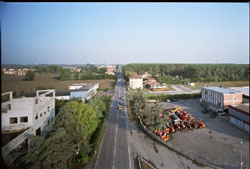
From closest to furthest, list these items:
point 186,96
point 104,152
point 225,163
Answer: point 225,163 → point 104,152 → point 186,96

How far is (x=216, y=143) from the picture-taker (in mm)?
3879

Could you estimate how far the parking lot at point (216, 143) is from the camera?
311 cm

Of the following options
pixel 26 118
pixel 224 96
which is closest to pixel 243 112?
pixel 224 96

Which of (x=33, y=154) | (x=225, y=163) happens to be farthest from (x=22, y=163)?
(x=225, y=163)

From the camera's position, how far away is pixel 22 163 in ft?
8.35

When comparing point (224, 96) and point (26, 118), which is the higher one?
point (224, 96)

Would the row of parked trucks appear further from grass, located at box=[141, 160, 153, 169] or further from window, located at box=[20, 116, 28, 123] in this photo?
window, located at box=[20, 116, 28, 123]

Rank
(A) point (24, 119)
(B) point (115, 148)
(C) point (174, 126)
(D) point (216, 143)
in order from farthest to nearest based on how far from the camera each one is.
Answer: (C) point (174, 126) < (B) point (115, 148) < (D) point (216, 143) < (A) point (24, 119)

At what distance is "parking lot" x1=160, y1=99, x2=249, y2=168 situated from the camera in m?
3.11

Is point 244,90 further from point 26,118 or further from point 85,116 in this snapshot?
point 26,118

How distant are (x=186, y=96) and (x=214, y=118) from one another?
3.95 m

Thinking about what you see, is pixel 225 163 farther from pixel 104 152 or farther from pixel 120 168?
pixel 104 152

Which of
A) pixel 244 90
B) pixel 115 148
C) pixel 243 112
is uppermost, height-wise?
pixel 244 90

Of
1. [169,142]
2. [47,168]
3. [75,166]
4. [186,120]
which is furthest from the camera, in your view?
[186,120]
